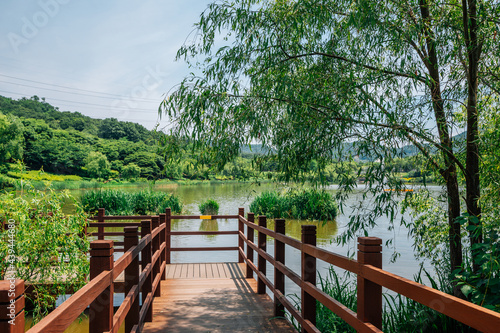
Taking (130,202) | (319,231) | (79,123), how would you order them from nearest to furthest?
(319,231), (130,202), (79,123)

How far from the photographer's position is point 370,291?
2387mm

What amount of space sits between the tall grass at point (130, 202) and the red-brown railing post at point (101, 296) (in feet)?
55.1

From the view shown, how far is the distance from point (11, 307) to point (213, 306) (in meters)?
4.08

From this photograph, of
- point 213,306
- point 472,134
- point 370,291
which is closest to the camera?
point 370,291

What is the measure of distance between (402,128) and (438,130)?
1.06 meters

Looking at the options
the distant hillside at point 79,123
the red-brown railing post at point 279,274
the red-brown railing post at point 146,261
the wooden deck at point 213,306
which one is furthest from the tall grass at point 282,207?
the distant hillside at point 79,123

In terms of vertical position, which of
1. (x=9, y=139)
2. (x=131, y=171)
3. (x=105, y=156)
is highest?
(x=9, y=139)

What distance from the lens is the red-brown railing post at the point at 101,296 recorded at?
2410mm

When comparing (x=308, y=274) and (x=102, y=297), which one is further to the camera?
(x=308, y=274)

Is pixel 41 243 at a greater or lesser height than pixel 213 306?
greater

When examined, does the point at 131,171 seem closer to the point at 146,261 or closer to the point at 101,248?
the point at 146,261

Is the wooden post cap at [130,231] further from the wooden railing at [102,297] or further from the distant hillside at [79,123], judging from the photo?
the distant hillside at [79,123]

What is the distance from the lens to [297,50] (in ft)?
16.2

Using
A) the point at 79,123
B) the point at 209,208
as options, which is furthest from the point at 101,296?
the point at 79,123
